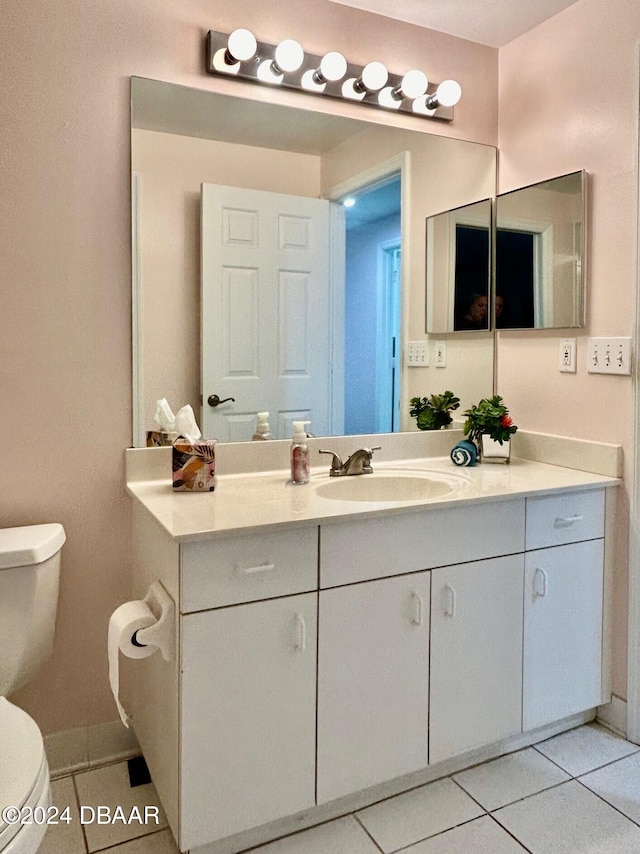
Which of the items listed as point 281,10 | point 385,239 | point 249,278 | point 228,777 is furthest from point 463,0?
point 228,777

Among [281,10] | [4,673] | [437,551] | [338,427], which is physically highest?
[281,10]

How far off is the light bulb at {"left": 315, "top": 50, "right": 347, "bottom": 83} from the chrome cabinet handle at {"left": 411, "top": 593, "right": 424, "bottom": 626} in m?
1.47

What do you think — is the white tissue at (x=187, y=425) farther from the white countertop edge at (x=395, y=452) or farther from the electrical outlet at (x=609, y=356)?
the electrical outlet at (x=609, y=356)

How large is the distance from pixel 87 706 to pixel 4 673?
0.35 meters

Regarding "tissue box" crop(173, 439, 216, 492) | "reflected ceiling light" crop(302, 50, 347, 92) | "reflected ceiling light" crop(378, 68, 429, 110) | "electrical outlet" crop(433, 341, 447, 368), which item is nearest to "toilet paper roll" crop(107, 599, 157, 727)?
"tissue box" crop(173, 439, 216, 492)

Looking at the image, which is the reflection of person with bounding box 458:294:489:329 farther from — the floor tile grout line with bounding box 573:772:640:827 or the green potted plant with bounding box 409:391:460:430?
the floor tile grout line with bounding box 573:772:640:827

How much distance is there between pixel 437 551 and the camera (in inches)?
64.3

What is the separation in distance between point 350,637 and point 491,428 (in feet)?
2.95

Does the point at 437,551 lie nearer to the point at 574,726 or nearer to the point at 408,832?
the point at 408,832

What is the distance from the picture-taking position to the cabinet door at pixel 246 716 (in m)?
1.36

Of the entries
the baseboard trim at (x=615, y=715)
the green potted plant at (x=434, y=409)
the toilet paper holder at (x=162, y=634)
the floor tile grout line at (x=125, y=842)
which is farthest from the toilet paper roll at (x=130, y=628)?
the baseboard trim at (x=615, y=715)

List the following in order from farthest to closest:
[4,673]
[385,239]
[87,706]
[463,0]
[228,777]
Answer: [385,239], [463,0], [87,706], [4,673], [228,777]

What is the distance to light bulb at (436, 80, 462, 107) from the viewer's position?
2.09 meters

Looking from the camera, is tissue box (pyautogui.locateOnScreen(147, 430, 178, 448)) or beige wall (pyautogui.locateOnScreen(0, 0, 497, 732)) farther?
tissue box (pyautogui.locateOnScreen(147, 430, 178, 448))
